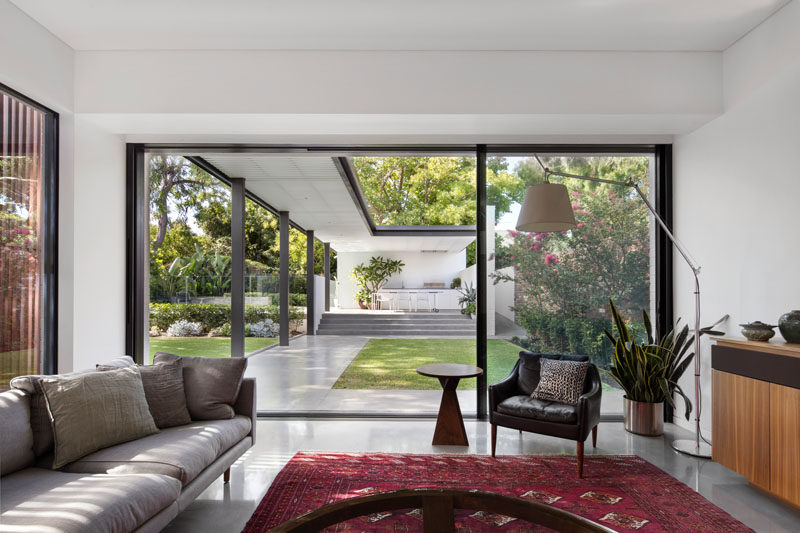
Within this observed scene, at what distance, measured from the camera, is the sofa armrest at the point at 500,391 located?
12.5ft

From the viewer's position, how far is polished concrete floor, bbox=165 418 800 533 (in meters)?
2.83

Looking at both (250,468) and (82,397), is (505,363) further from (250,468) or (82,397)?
(82,397)

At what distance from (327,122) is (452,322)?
10318 mm

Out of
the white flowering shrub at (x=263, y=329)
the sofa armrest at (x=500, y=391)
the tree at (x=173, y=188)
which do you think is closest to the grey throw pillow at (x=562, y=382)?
the sofa armrest at (x=500, y=391)

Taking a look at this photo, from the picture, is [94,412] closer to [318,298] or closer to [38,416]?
[38,416]

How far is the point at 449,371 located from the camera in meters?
4.07

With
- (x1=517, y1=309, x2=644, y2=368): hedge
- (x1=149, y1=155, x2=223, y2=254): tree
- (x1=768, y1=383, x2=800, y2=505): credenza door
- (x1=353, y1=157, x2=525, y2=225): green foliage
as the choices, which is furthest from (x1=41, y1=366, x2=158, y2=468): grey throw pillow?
(x1=353, y1=157, x2=525, y2=225): green foliage

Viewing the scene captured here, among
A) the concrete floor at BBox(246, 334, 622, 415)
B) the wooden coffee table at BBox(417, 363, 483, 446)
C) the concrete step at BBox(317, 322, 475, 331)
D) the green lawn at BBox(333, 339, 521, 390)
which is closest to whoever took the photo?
the wooden coffee table at BBox(417, 363, 483, 446)

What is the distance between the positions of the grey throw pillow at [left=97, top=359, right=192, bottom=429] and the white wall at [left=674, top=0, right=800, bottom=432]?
4280 millimetres

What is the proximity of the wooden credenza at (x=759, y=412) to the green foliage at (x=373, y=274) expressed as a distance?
14.2 metres

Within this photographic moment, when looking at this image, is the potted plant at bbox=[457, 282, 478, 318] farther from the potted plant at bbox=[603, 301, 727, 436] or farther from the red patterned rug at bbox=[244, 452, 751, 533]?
the red patterned rug at bbox=[244, 452, 751, 533]

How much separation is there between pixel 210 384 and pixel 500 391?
2.21 m

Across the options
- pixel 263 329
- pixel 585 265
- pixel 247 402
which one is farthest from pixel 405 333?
pixel 247 402

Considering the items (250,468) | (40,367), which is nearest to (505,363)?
(250,468)
